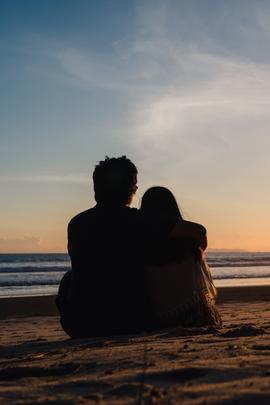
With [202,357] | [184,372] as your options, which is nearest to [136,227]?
[202,357]

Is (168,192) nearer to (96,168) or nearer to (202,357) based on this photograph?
(96,168)

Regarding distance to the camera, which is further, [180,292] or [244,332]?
[180,292]

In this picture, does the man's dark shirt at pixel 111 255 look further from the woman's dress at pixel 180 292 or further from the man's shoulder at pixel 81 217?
the woman's dress at pixel 180 292

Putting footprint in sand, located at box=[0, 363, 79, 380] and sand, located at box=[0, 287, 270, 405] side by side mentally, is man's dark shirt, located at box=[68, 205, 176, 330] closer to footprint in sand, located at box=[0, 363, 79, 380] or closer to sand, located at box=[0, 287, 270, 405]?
sand, located at box=[0, 287, 270, 405]

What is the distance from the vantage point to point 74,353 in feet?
12.7

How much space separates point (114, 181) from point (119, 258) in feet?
2.05

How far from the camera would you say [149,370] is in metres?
2.96

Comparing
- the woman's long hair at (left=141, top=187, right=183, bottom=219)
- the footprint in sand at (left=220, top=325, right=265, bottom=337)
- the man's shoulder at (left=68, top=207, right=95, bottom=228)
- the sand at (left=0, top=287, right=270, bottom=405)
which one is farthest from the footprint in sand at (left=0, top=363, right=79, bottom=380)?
the woman's long hair at (left=141, top=187, right=183, bottom=219)

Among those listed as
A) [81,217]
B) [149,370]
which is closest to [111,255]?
[81,217]

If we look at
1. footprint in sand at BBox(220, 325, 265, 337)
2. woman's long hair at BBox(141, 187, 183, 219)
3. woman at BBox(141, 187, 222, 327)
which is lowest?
footprint in sand at BBox(220, 325, 265, 337)

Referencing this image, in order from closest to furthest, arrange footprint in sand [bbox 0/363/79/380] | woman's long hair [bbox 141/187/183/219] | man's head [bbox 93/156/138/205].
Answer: footprint in sand [bbox 0/363/79/380] → man's head [bbox 93/156/138/205] → woman's long hair [bbox 141/187/183/219]

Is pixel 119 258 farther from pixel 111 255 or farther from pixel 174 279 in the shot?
pixel 174 279

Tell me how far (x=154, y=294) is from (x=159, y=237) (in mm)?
500

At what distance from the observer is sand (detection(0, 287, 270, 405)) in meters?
2.45
